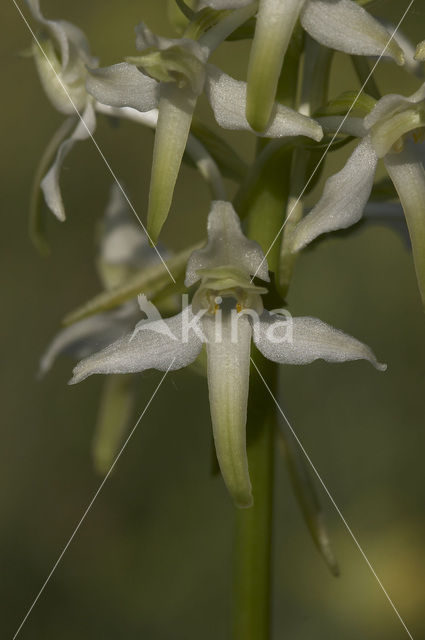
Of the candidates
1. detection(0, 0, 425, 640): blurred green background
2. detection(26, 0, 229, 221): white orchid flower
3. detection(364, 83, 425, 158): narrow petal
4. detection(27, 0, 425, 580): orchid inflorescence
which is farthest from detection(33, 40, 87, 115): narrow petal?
detection(0, 0, 425, 640): blurred green background

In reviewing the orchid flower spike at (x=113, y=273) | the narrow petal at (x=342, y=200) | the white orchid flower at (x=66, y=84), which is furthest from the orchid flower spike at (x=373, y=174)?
the orchid flower spike at (x=113, y=273)

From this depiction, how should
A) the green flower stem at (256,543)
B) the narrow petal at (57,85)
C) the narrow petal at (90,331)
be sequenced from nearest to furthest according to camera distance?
the green flower stem at (256,543), the narrow petal at (57,85), the narrow petal at (90,331)

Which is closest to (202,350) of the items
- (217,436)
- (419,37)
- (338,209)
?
(217,436)

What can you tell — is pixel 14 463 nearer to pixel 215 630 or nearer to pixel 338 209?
pixel 215 630

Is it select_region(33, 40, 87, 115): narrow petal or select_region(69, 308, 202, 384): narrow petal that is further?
select_region(33, 40, 87, 115): narrow petal

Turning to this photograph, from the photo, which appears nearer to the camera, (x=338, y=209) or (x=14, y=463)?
(x=338, y=209)

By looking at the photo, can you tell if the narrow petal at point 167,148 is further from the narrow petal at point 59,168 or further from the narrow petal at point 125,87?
the narrow petal at point 59,168

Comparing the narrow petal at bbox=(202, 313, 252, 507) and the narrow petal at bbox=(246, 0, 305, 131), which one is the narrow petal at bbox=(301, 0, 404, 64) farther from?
the narrow petal at bbox=(202, 313, 252, 507)

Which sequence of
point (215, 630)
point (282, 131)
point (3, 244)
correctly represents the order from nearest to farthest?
1. point (282, 131)
2. point (215, 630)
3. point (3, 244)
